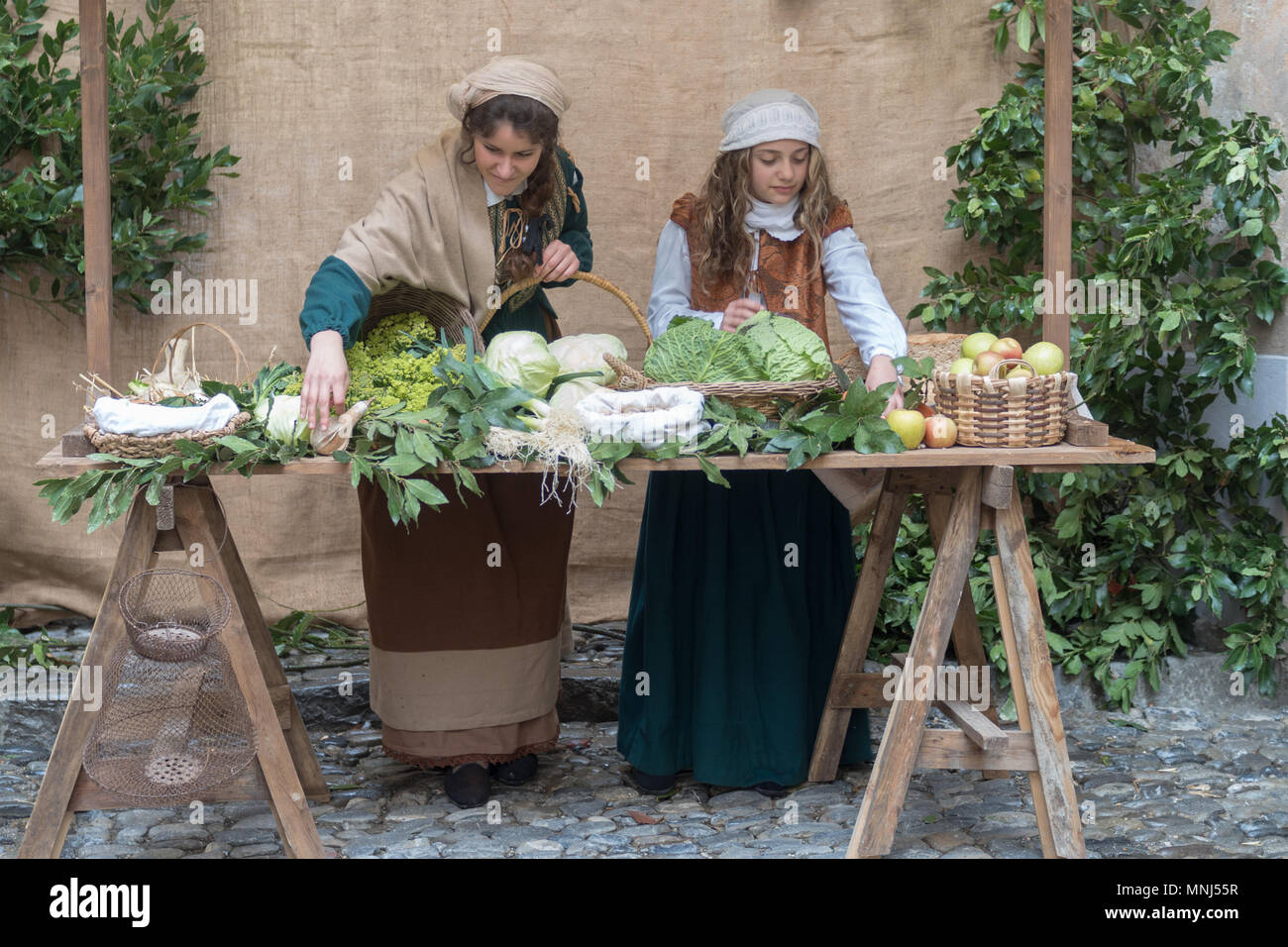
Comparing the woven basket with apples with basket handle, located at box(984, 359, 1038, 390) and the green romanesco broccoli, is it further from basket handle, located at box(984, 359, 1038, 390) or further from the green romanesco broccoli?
the green romanesco broccoli

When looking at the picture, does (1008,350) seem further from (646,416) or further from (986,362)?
(646,416)

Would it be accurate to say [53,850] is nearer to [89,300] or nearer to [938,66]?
[89,300]

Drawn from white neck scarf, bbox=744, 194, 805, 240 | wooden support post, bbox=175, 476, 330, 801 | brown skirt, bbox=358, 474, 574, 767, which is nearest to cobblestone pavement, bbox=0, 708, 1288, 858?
wooden support post, bbox=175, 476, 330, 801

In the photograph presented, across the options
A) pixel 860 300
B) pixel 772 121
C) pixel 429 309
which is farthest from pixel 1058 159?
pixel 429 309

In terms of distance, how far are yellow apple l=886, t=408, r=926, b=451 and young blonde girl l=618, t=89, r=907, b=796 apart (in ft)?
2.19

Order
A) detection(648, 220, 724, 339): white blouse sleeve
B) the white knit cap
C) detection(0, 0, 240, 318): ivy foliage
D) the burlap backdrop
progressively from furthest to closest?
the burlap backdrop < detection(0, 0, 240, 318): ivy foliage < detection(648, 220, 724, 339): white blouse sleeve < the white knit cap

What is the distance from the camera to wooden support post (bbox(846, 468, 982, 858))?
3576mm

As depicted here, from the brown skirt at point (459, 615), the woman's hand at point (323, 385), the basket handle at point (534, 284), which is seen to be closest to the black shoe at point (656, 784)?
the brown skirt at point (459, 615)

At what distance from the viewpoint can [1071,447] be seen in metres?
3.51

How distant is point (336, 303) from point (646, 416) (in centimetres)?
89

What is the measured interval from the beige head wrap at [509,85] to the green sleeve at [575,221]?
15.3 inches

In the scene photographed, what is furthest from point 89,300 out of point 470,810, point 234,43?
point 234,43

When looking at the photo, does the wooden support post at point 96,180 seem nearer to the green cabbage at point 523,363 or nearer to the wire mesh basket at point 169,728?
the wire mesh basket at point 169,728

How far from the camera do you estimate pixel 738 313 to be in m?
3.97
